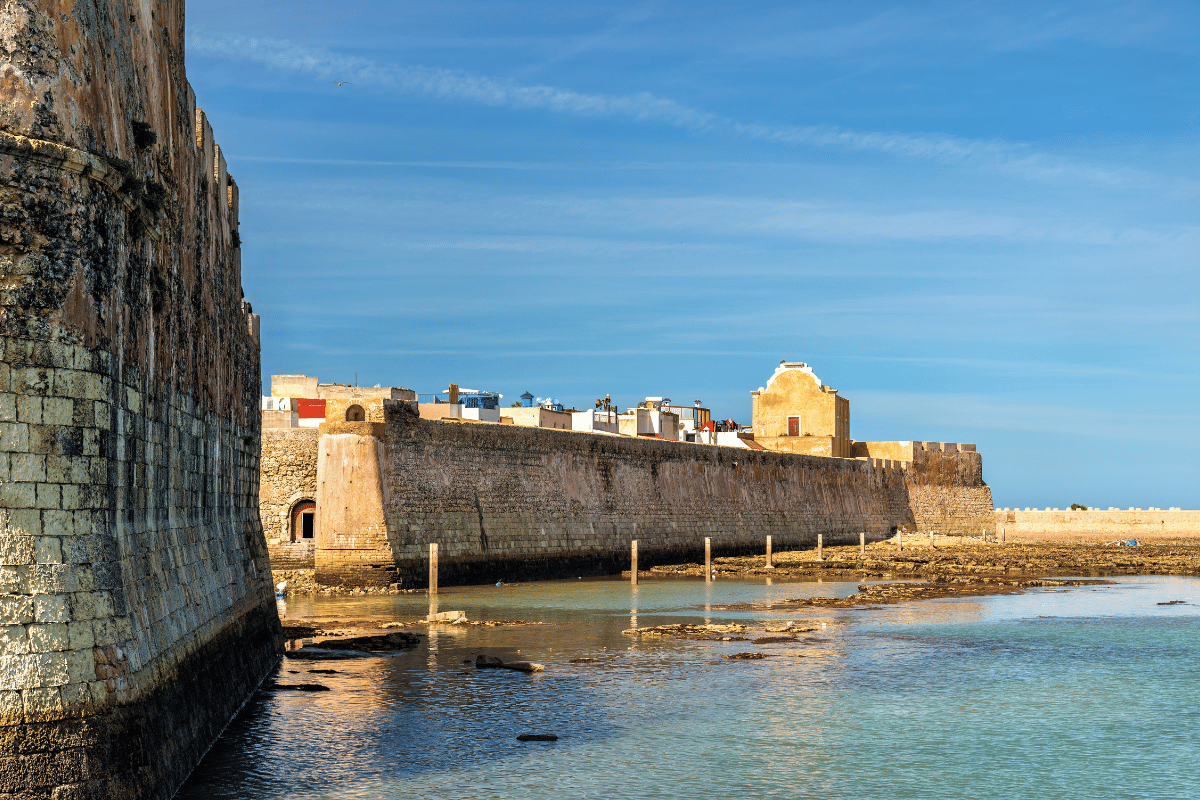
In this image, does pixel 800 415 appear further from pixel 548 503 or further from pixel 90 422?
pixel 90 422

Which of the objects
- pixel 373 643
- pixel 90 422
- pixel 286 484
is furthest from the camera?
pixel 286 484

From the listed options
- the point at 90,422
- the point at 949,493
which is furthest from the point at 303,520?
the point at 949,493

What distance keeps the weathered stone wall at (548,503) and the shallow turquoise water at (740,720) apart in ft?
16.1

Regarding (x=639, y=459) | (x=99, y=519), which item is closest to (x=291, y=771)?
(x=99, y=519)

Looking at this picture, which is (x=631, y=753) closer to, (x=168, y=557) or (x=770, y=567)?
(x=168, y=557)

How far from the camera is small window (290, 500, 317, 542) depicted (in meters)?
27.4

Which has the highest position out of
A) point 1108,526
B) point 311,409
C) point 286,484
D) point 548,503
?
point 311,409

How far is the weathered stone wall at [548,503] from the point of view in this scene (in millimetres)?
25703

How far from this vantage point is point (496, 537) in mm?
29266

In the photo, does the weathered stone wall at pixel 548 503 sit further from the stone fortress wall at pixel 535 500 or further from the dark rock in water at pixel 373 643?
the dark rock in water at pixel 373 643

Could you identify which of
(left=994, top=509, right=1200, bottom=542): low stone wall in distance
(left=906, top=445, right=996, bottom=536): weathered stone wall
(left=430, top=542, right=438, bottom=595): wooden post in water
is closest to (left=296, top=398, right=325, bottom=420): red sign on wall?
(left=430, top=542, right=438, bottom=595): wooden post in water

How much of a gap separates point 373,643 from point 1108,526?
52.3 meters

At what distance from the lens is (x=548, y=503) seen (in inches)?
1240

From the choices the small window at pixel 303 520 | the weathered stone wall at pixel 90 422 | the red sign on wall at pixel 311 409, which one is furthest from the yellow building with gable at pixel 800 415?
the weathered stone wall at pixel 90 422
